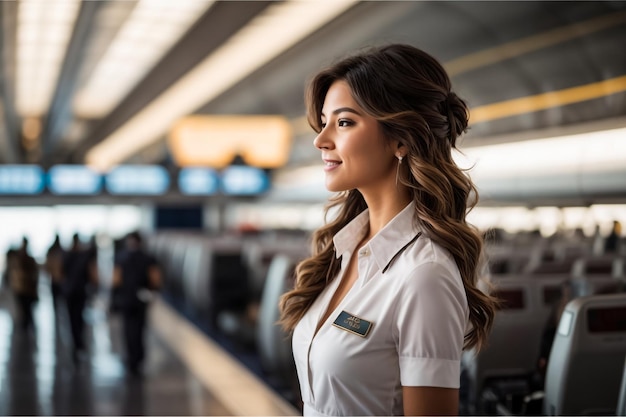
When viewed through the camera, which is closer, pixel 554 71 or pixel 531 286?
pixel 531 286

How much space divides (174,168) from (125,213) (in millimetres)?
17684

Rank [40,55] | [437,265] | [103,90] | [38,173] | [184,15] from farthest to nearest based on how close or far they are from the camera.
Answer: [38,173] < [103,90] < [40,55] < [184,15] < [437,265]

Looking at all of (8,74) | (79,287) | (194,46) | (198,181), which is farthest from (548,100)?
(198,181)

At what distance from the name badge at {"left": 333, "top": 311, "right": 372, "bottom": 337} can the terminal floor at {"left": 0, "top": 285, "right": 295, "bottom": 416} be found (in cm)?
522

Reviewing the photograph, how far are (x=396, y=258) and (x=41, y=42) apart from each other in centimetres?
1834

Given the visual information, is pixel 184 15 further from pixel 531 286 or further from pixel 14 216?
pixel 14 216

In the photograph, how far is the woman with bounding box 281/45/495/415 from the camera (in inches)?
84.2

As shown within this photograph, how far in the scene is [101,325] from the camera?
17.2 m

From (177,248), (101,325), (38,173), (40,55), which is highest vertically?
(40,55)

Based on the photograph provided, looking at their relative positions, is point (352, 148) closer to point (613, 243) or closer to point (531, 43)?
point (613, 243)

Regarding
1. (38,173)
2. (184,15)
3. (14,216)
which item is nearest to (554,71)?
(184,15)

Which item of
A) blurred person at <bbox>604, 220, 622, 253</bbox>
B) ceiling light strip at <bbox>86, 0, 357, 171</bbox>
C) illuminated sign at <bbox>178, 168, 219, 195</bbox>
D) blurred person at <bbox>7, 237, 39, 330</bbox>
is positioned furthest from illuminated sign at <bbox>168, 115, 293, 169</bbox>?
blurred person at <bbox>604, 220, 622, 253</bbox>

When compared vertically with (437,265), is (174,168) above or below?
above

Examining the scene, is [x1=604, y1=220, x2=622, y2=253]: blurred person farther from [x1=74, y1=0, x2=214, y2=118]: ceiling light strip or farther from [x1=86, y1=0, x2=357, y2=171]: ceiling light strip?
[x1=74, y1=0, x2=214, y2=118]: ceiling light strip
